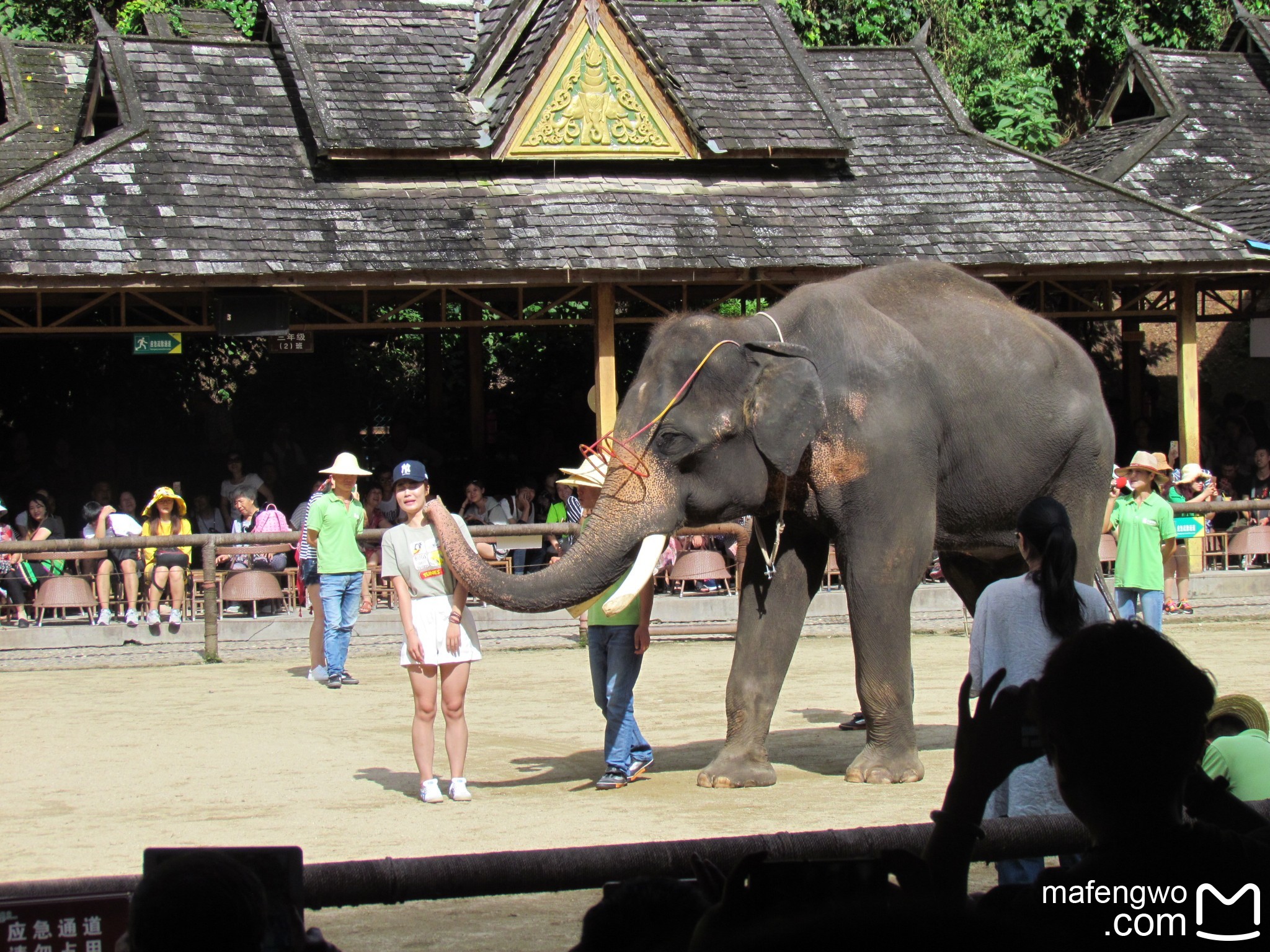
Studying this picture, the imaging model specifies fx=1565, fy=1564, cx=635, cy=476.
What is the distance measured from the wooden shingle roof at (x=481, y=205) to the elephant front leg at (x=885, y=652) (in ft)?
31.8

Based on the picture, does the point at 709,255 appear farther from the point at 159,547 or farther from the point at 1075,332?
the point at 1075,332

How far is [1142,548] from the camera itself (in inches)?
471

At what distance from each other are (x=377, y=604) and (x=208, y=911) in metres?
13.7

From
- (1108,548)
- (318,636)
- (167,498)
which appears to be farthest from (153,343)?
(1108,548)

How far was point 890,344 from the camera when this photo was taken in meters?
7.61

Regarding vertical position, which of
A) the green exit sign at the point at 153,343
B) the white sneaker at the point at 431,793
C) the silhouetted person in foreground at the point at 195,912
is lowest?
the white sneaker at the point at 431,793

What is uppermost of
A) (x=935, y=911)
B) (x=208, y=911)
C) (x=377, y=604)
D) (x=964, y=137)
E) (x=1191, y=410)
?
(x=964, y=137)

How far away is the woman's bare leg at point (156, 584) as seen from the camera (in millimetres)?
14648

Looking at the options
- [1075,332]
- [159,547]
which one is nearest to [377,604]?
[159,547]

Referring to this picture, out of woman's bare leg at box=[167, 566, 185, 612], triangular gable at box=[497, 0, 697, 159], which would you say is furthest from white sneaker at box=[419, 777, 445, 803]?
triangular gable at box=[497, 0, 697, 159]

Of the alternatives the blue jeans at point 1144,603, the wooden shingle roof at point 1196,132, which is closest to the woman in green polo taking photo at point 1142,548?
the blue jeans at point 1144,603

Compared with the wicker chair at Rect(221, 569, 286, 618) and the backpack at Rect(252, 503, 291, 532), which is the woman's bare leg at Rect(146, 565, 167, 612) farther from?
the backpack at Rect(252, 503, 291, 532)

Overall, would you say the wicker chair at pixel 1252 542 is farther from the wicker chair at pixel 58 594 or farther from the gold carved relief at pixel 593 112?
the wicker chair at pixel 58 594

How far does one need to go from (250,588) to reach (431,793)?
7649 millimetres
